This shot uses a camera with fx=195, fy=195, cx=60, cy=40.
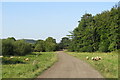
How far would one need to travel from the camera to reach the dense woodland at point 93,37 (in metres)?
44.6

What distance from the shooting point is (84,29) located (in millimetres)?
73500

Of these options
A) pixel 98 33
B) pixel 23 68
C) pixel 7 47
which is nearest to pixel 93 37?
pixel 98 33

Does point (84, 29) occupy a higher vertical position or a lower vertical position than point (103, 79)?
higher

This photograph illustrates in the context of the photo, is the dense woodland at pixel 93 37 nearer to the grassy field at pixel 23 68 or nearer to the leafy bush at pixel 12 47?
the leafy bush at pixel 12 47

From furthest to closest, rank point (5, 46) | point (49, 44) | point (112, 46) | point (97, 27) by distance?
point (49, 44)
point (97, 27)
point (112, 46)
point (5, 46)

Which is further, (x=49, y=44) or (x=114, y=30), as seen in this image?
(x=49, y=44)

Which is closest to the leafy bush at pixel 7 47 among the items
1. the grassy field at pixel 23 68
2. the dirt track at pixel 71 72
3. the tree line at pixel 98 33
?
the grassy field at pixel 23 68

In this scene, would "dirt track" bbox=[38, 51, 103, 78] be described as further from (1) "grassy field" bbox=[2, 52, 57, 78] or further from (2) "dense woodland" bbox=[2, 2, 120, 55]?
(2) "dense woodland" bbox=[2, 2, 120, 55]

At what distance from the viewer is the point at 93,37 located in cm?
6669

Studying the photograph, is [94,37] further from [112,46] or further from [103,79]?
[103,79]

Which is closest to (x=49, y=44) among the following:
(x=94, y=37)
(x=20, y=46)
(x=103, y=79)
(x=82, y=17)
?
(x=82, y=17)

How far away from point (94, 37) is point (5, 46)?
36.5 meters

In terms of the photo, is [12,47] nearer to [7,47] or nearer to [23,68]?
[7,47]

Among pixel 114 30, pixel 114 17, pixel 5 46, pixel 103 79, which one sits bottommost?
pixel 103 79
